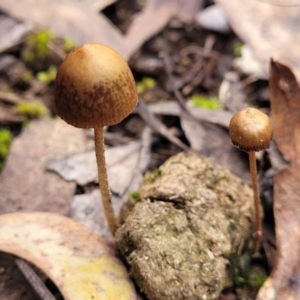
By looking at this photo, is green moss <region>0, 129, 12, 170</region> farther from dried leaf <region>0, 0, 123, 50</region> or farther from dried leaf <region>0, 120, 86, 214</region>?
dried leaf <region>0, 0, 123, 50</region>

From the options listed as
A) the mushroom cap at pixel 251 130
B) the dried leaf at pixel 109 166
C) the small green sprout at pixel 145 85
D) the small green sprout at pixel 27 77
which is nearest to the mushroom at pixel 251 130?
the mushroom cap at pixel 251 130

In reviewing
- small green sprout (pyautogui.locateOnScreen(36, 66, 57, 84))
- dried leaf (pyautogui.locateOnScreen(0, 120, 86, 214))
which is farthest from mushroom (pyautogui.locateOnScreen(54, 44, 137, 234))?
small green sprout (pyautogui.locateOnScreen(36, 66, 57, 84))

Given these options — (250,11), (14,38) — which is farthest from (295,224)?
(14,38)

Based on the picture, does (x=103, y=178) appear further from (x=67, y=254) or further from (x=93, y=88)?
(x=93, y=88)

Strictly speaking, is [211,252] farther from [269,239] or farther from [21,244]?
[21,244]

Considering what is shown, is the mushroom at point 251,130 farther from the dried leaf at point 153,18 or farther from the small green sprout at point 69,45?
the small green sprout at point 69,45

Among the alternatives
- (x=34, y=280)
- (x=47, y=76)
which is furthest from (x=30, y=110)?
(x=34, y=280)
